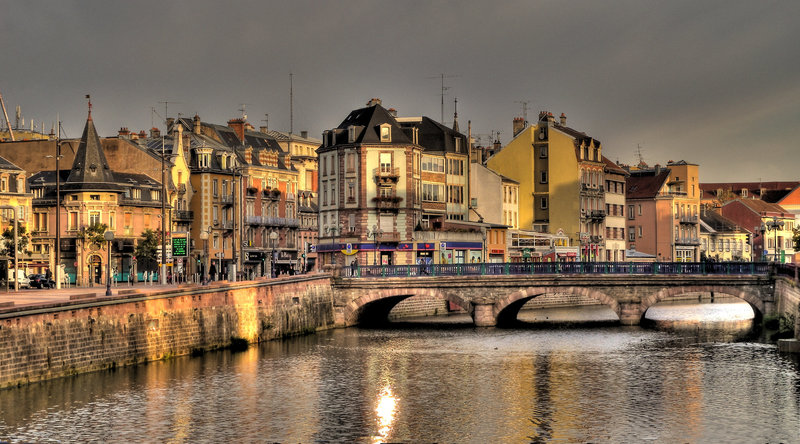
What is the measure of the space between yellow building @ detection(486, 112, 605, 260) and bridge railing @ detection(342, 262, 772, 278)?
51.4 m

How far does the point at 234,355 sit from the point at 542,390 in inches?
850

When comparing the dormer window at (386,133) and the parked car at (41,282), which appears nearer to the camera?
the parked car at (41,282)

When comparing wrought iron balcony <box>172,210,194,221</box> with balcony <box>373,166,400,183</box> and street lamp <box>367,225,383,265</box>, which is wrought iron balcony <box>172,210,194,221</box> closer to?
street lamp <box>367,225,383,265</box>

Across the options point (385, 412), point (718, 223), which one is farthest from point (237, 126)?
point (385, 412)

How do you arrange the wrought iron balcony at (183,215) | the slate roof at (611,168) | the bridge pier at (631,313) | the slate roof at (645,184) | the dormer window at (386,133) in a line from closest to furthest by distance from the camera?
the bridge pier at (631,313) < the dormer window at (386,133) < the wrought iron balcony at (183,215) < the slate roof at (611,168) < the slate roof at (645,184)

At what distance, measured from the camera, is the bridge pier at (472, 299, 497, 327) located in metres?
92.4

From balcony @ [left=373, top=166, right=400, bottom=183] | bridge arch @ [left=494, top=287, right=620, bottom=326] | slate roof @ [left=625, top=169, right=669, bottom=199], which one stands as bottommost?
bridge arch @ [left=494, top=287, right=620, bottom=326]

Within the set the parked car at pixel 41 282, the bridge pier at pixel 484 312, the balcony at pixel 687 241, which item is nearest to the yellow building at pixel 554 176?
the balcony at pixel 687 241

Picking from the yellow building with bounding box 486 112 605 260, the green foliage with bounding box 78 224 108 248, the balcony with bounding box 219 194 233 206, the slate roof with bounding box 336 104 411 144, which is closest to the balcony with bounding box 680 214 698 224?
the yellow building with bounding box 486 112 605 260

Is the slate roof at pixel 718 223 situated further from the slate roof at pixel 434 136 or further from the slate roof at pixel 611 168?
the slate roof at pixel 434 136

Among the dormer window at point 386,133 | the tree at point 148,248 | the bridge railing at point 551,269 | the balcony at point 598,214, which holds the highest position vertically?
the dormer window at point 386,133

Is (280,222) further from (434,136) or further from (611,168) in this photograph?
(611,168)

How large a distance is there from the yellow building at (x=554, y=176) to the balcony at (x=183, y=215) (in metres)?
39.7

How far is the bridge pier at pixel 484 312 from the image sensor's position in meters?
92.4
